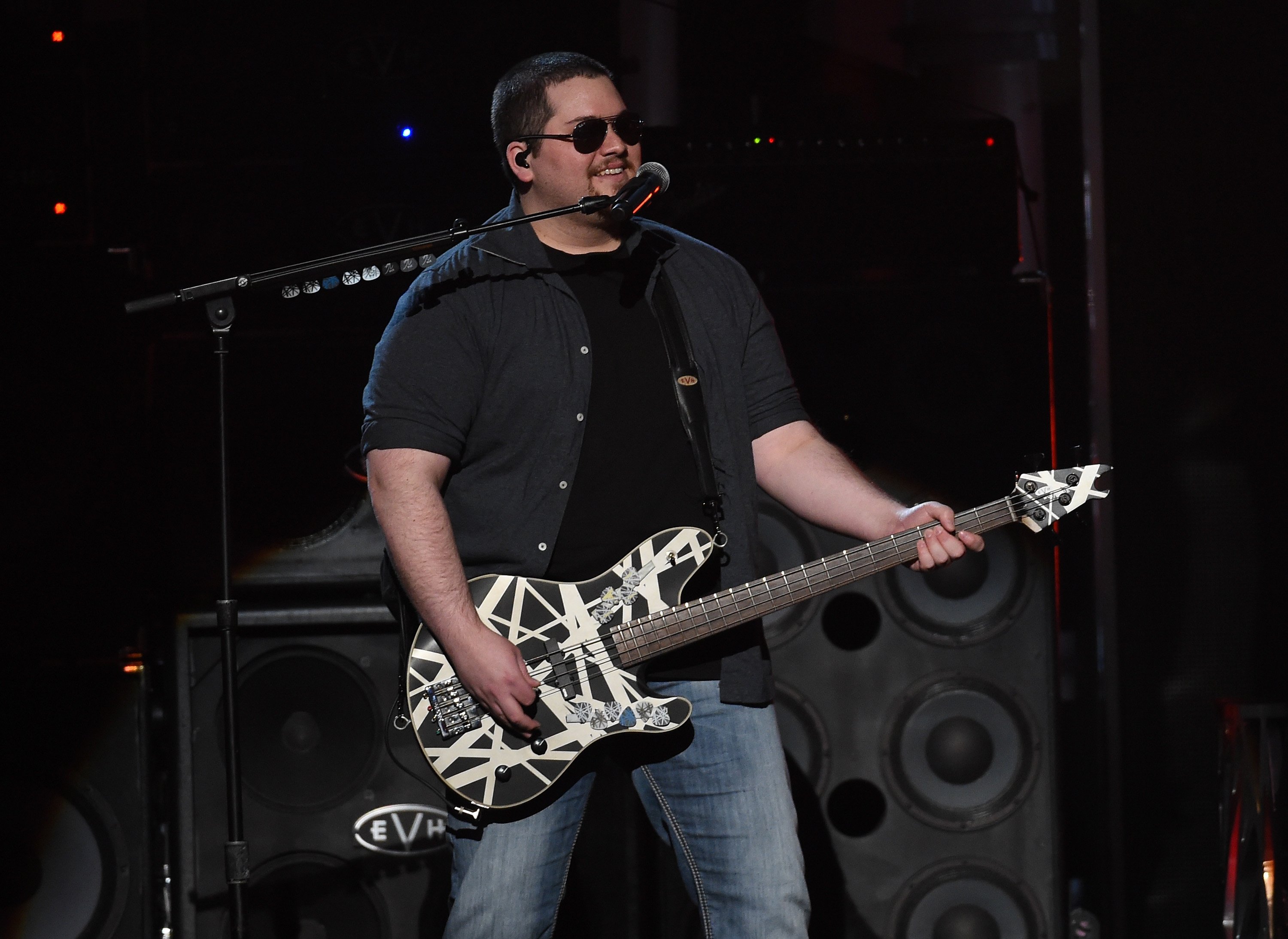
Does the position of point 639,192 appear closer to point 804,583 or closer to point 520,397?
point 520,397

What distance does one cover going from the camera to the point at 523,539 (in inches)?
99.3

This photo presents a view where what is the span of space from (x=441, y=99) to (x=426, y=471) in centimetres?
158

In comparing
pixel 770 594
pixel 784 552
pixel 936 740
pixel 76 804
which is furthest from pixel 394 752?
pixel 936 740

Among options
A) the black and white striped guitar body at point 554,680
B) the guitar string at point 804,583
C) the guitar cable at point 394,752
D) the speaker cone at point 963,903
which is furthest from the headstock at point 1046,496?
the speaker cone at point 963,903

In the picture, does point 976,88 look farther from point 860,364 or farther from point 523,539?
point 523,539

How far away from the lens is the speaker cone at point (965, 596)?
3.54 metres

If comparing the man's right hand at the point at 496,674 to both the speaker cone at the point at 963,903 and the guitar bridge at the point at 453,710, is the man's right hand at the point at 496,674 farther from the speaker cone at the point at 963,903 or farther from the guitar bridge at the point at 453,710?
the speaker cone at the point at 963,903

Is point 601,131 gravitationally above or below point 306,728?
above

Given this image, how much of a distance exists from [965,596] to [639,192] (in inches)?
63.7

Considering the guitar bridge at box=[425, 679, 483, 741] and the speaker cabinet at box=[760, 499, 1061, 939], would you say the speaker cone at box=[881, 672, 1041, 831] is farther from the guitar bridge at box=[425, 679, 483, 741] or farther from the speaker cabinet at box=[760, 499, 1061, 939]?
the guitar bridge at box=[425, 679, 483, 741]

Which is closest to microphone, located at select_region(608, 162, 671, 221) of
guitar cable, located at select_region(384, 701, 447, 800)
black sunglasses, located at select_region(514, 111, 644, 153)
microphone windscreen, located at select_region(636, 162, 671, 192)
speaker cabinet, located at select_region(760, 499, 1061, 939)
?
microphone windscreen, located at select_region(636, 162, 671, 192)

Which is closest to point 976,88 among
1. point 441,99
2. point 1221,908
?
point 441,99

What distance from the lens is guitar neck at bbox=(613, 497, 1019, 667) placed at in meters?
2.48

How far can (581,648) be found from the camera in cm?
248
